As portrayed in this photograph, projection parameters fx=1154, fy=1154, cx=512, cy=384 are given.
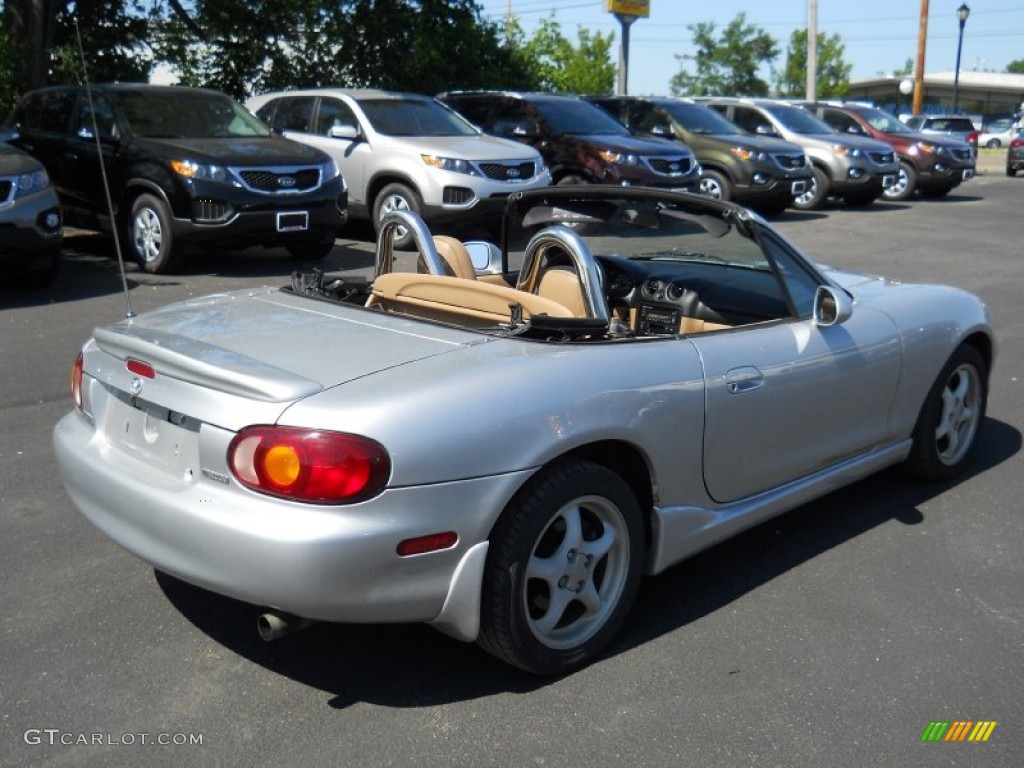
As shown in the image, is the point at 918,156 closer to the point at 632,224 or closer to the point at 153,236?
the point at 153,236

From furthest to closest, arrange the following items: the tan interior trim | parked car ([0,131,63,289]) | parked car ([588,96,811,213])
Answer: parked car ([588,96,811,213])
parked car ([0,131,63,289])
the tan interior trim

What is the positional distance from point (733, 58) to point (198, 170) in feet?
241

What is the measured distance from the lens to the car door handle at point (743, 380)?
3.93 m

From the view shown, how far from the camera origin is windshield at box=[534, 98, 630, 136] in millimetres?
15508

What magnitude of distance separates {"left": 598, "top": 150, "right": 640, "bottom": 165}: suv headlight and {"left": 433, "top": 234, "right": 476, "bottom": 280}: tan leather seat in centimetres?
1051

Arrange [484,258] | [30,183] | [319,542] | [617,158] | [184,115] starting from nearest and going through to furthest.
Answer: [319,542] < [484,258] < [30,183] < [184,115] < [617,158]

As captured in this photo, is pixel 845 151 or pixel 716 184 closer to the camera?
pixel 716 184

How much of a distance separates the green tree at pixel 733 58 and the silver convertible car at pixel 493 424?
75.7 metres

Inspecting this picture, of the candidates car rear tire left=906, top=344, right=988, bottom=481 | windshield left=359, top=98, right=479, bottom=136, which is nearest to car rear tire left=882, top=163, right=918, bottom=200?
windshield left=359, top=98, right=479, bottom=136

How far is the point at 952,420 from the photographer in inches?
209

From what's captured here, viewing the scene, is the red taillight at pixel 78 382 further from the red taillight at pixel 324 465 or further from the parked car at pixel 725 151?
the parked car at pixel 725 151

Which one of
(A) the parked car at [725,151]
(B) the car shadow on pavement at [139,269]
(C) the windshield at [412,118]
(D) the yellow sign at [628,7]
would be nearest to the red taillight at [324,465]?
(B) the car shadow on pavement at [139,269]

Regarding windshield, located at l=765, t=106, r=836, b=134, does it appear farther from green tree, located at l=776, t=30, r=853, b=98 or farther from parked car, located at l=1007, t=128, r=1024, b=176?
green tree, located at l=776, t=30, r=853, b=98

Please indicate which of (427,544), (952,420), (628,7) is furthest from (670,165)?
(427,544)
